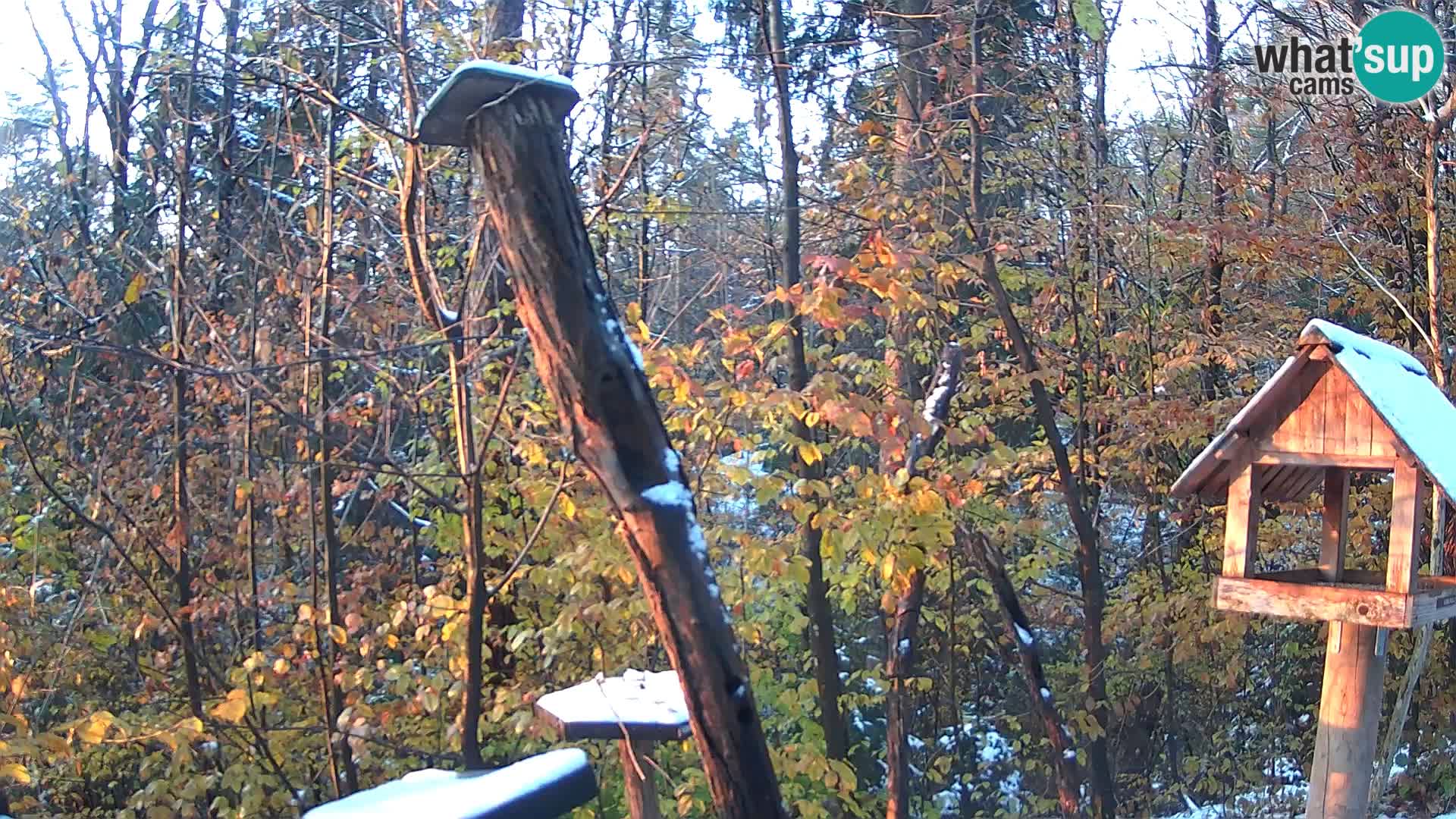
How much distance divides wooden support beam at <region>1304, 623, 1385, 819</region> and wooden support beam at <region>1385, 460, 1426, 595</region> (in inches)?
9.6

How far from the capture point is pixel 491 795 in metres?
1.75

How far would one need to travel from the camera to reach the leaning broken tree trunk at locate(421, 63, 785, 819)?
9.11 feet

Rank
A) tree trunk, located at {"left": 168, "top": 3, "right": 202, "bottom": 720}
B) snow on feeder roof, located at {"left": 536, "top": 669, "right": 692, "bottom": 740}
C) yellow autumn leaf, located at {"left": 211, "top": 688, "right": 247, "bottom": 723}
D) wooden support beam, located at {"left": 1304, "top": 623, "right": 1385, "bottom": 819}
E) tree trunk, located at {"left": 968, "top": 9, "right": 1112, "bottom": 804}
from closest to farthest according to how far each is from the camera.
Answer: snow on feeder roof, located at {"left": 536, "top": 669, "right": 692, "bottom": 740} → wooden support beam, located at {"left": 1304, "top": 623, "right": 1385, "bottom": 819} → yellow autumn leaf, located at {"left": 211, "top": 688, "right": 247, "bottom": 723} → tree trunk, located at {"left": 168, "top": 3, "right": 202, "bottom": 720} → tree trunk, located at {"left": 968, "top": 9, "right": 1112, "bottom": 804}

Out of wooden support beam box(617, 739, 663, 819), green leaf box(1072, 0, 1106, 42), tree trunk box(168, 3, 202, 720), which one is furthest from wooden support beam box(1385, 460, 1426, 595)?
tree trunk box(168, 3, 202, 720)

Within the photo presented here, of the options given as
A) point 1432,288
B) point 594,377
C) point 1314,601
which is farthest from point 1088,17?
point 594,377

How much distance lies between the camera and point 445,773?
6.93 feet

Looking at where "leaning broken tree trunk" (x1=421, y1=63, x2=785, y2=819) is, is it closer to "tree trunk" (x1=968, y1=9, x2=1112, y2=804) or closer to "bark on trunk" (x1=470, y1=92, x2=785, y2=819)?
"bark on trunk" (x1=470, y1=92, x2=785, y2=819)

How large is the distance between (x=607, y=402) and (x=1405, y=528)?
262 cm

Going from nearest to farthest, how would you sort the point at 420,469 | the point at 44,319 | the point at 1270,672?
1. the point at 420,469
2. the point at 44,319
3. the point at 1270,672

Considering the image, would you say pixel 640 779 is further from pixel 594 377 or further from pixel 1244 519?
pixel 1244 519

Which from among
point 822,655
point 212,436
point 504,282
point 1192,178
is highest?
point 1192,178

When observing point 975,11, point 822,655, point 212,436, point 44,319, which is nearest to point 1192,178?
point 975,11

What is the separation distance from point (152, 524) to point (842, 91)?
556 cm

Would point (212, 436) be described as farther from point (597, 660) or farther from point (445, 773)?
point (445, 773)
